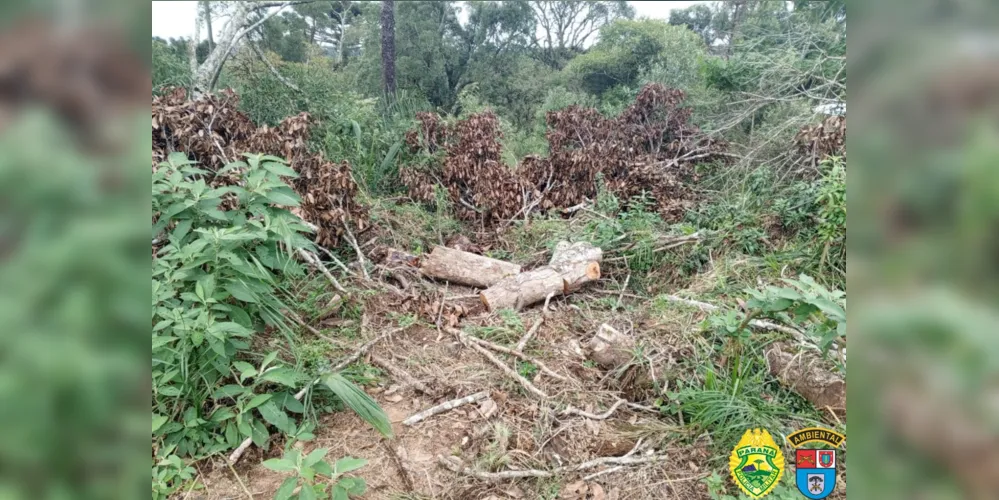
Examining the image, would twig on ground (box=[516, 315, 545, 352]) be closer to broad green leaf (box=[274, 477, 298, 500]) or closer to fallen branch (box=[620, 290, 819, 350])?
fallen branch (box=[620, 290, 819, 350])

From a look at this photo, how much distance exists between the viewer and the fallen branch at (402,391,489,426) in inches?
82.4

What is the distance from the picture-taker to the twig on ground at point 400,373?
230 centimetres

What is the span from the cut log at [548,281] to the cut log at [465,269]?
0.59 feet

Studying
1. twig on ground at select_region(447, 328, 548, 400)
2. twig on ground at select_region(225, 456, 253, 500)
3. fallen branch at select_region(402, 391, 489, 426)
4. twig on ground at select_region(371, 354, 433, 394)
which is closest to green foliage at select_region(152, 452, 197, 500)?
twig on ground at select_region(225, 456, 253, 500)

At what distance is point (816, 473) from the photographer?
1400 mm

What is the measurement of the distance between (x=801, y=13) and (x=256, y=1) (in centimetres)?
632

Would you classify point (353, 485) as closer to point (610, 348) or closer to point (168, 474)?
point (168, 474)

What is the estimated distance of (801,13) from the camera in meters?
5.46

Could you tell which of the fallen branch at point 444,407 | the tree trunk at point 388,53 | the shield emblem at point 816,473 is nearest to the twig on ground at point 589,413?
the fallen branch at point 444,407

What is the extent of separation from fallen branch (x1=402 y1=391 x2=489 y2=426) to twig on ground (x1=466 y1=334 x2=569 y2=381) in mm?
342

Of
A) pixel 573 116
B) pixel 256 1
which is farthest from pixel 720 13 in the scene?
pixel 256 1

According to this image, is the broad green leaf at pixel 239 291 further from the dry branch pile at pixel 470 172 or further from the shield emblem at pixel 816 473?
the dry branch pile at pixel 470 172

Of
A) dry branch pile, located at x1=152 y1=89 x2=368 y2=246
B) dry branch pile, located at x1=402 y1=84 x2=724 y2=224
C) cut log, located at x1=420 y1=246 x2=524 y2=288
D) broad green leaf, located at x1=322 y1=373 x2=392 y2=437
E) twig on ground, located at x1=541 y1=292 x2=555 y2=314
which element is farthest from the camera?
dry branch pile, located at x1=402 y1=84 x2=724 y2=224
